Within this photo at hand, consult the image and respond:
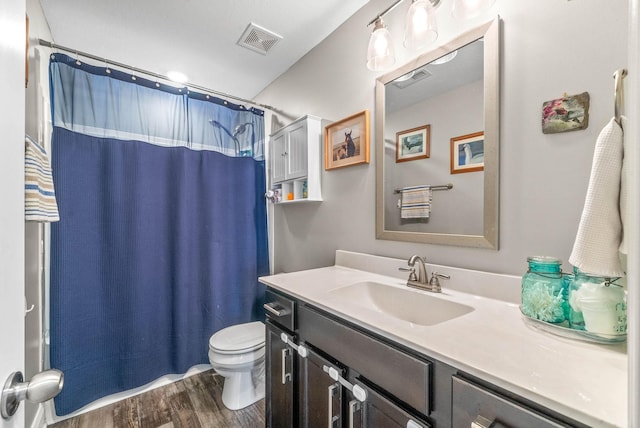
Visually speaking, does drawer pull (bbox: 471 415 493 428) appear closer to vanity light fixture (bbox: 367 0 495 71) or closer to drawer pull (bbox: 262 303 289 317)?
drawer pull (bbox: 262 303 289 317)

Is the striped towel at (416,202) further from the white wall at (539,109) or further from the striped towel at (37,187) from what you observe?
the striped towel at (37,187)

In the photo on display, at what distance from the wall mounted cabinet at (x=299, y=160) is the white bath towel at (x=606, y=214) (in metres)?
1.38

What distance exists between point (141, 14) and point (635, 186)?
2210 mm

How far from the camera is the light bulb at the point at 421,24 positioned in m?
1.12

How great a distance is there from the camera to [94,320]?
1.67m

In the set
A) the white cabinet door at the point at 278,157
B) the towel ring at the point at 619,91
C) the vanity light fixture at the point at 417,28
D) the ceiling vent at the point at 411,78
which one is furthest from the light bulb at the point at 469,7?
the white cabinet door at the point at 278,157

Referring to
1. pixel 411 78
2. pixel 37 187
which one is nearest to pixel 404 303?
pixel 411 78

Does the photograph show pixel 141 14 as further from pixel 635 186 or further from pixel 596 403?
pixel 596 403

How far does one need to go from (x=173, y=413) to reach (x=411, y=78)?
7.78 feet

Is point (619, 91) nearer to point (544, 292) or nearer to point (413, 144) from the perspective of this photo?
point (544, 292)

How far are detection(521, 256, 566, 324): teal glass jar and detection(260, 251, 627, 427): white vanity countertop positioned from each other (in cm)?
5

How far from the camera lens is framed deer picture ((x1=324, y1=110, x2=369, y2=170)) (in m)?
1.54

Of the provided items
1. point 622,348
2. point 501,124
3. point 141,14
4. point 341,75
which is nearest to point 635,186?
point 622,348

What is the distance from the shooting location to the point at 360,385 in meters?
0.85
